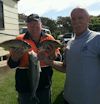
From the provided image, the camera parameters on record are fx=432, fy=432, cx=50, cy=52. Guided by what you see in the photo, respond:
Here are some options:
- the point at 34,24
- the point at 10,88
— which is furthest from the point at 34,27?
the point at 10,88

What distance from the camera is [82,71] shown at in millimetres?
5480

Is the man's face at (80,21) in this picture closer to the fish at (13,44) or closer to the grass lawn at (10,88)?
the fish at (13,44)

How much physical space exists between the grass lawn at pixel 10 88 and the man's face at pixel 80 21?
4665mm

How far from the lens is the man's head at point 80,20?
5.58 m

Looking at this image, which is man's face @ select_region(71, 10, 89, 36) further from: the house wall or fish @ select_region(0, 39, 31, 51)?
the house wall

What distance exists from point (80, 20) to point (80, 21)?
16mm

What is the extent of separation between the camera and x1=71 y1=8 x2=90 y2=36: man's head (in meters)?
5.58

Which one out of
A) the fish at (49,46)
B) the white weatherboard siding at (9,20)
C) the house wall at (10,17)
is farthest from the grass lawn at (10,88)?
the fish at (49,46)

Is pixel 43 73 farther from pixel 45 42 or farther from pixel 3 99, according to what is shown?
pixel 3 99

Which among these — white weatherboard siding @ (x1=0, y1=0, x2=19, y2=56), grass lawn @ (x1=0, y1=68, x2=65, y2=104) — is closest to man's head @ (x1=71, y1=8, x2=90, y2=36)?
→ grass lawn @ (x1=0, y1=68, x2=65, y2=104)

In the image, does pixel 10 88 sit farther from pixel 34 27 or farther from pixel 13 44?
pixel 13 44

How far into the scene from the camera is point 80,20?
18.3ft

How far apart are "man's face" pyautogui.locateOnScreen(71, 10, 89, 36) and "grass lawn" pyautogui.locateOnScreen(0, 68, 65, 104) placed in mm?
4665

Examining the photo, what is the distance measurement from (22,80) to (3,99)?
442 cm
